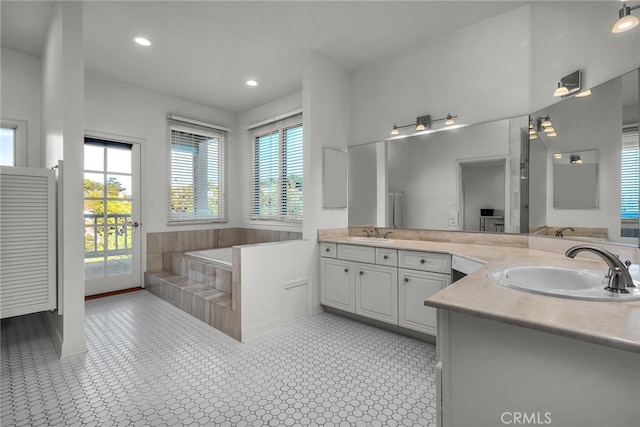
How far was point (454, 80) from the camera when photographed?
2781 mm

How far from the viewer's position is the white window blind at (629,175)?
1.51 metres

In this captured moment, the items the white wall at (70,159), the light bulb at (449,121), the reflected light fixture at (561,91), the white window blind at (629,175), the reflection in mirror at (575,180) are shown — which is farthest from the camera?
the light bulb at (449,121)

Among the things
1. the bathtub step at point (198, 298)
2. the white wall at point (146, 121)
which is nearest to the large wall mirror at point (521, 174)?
the bathtub step at point (198, 298)

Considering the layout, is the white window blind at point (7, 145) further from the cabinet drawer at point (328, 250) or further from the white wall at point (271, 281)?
the cabinet drawer at point (328, 250)

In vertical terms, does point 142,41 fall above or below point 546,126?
above

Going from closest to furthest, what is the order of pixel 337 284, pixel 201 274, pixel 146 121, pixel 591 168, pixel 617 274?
pixel 617 274
pixel 591 168
pixel 337 284
pixel 201 274
pixel 146 121

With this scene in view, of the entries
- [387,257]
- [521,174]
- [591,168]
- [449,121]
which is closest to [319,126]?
[449,121]

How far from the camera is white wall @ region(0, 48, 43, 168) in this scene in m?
3.07

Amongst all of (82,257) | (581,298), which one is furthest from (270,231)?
(581,298)

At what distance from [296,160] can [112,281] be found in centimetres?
294

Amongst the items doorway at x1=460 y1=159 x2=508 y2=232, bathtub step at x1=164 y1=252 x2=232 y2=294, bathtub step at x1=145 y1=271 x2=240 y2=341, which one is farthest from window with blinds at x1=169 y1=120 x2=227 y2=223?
doorway at x1=460 y1=159 x2=508 y2=232

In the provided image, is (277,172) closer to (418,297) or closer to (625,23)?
(418,297)

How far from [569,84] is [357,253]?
80.4 inches

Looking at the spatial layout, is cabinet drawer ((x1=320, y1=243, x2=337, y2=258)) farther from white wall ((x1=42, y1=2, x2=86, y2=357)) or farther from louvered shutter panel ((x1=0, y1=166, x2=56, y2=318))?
louvered shutter panel ((x1=0, y1=166, x2=56, y2=318))
